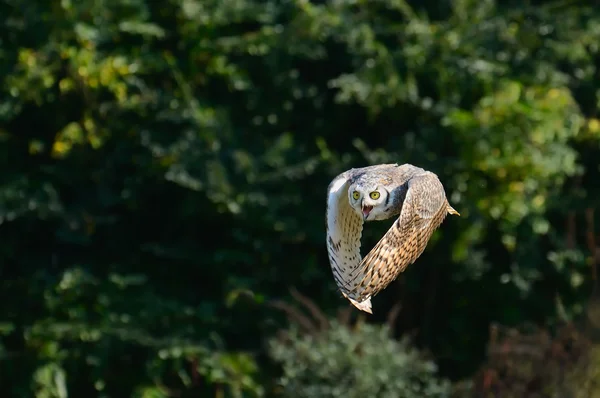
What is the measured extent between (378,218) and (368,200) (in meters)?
0.14

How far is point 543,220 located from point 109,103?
268cm

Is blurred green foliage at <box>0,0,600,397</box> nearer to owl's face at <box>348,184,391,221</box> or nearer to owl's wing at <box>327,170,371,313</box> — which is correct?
owl's wing at <box>327,170,371,313</box>

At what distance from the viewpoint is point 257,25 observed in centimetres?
802

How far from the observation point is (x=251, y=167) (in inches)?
283

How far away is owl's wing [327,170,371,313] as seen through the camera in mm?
4176

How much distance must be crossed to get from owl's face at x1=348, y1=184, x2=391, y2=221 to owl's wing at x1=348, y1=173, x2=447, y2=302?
3.6 inches

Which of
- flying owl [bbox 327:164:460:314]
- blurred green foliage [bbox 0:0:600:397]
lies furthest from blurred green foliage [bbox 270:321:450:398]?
flying owl [bbox 327:164:460:314]

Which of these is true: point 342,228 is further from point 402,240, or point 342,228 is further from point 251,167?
point 251,167

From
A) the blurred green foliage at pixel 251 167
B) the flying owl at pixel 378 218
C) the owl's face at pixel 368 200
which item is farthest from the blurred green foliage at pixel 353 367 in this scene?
the owl's face at pixel 368 200

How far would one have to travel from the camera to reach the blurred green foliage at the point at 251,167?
7.17 meters

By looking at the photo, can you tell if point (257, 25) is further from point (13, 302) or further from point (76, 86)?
point (13, 302)

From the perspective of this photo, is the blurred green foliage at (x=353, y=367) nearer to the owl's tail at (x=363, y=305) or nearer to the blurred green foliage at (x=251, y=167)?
the blurred green foliage at (x=251, y=167)

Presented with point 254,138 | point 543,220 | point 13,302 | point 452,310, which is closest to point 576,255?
point 543,220

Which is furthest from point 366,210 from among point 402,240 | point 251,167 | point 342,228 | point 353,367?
point 251,167
